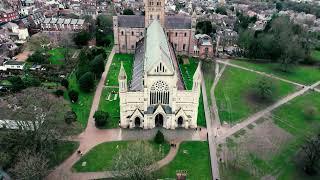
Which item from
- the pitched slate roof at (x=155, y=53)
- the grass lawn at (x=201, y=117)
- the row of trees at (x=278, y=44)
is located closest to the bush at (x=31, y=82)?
the pitched slate roof at (x=155, y=53)

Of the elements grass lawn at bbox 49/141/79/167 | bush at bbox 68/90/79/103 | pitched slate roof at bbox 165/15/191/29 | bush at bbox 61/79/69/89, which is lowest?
grass lawn at bbox 49/141/79/167

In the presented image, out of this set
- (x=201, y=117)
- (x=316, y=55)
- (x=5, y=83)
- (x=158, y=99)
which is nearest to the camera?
(x=158, y=99)

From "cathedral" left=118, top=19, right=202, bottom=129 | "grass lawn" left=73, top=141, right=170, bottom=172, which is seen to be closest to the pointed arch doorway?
"cathedral" left=118, top=19, right=202, bottom=129

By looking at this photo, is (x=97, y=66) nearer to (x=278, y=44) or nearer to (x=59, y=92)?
(x=59, y=92)

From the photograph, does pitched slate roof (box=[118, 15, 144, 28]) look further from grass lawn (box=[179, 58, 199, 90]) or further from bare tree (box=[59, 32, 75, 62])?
grass lawn (box=[179, 58, 199, 90])

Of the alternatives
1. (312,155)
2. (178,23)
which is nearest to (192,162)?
(312,155)

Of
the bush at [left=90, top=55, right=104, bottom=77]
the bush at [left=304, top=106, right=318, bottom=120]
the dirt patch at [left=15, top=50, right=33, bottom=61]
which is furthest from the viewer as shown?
the dirt patch at [left=15, top=50, right=33, bottom=61]

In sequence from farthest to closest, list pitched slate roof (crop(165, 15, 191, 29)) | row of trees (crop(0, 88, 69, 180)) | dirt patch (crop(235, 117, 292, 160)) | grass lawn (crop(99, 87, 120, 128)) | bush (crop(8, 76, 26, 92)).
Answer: pitched slate roof (crop(165, 15, 191, 29)) → bush (crop(8, 76, 26, 92)) → grass lawn (crop(99, 87, 120, 128)) → dirt patch (crop(235, 117, 292, 160)) → row of trees (crop(0, 88, 69, 180))

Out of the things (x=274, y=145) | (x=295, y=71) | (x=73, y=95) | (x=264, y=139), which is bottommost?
(x=274, y=145)
